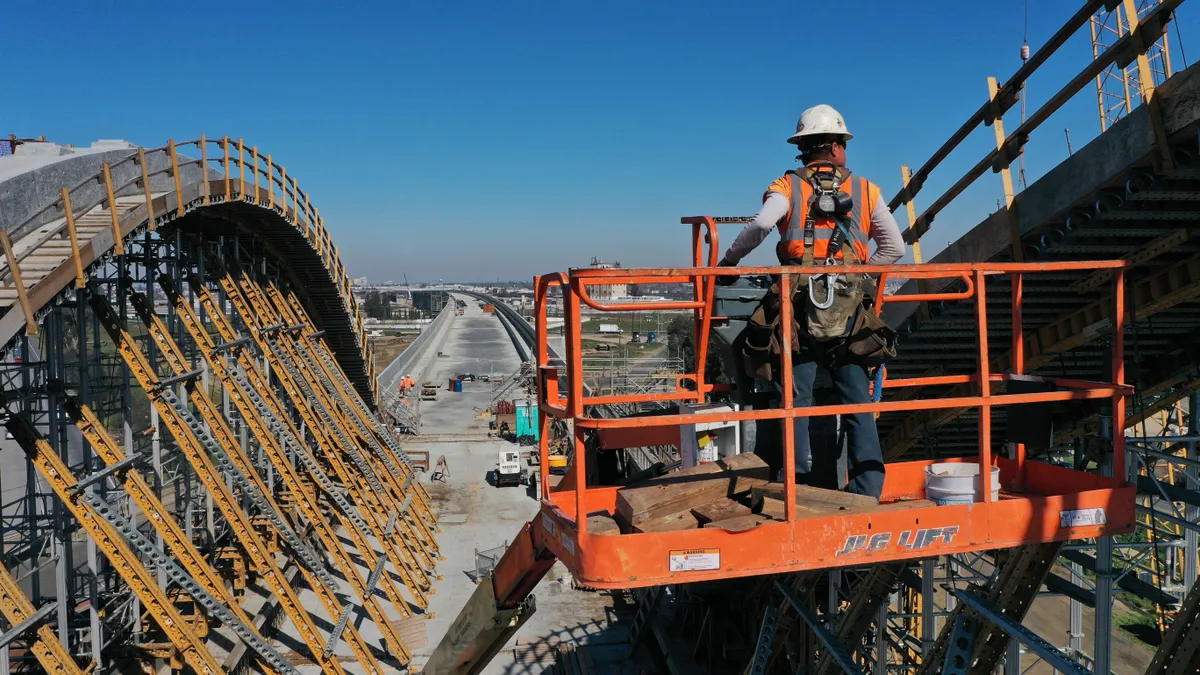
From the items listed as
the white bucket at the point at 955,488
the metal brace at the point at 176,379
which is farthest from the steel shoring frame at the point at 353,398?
the white bucket at the point at 955,488

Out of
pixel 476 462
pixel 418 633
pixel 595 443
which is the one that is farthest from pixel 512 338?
pixel 595 443

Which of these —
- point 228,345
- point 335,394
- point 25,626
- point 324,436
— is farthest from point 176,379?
point 335,394

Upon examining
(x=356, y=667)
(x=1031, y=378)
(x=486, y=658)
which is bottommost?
(x=356, y=667)

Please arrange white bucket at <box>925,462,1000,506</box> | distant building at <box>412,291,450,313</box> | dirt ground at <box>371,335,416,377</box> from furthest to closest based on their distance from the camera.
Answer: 1. distant building at <box>412,291,450,313</box>
2. dirt ground at <box>371,335,416,377</box>
3. white bucket at <box>925,462,1000,506</box>

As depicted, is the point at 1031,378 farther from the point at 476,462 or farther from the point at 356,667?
the point at 476,462

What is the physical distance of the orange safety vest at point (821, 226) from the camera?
4.56 meters

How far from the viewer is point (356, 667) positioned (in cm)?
1323

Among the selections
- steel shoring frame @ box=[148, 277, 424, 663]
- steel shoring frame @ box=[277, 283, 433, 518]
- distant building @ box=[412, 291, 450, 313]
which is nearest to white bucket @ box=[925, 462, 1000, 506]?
steel shoring frame @ box=[148, 277, 424, 663]

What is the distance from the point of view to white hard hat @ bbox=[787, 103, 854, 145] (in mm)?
4617

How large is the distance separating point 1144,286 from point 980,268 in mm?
3160

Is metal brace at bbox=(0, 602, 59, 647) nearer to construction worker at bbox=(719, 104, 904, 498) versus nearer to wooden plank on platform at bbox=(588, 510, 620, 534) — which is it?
wooden plank on platform at bbox=(588, 510, 620, 534)

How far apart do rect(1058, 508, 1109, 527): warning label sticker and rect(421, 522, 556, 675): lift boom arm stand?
9.31 ft

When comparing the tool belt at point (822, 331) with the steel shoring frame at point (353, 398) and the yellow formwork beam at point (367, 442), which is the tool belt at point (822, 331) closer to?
the yellow formwork beam at point (367, 442)

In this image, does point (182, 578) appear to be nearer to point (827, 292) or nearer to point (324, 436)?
point (324, 436)
